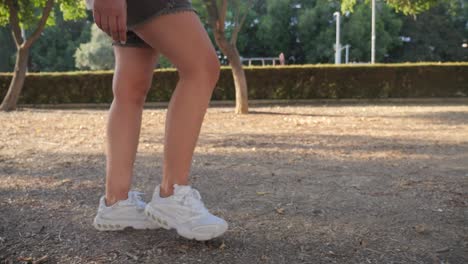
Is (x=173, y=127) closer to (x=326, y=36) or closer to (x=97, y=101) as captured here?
(x=97, y=101)

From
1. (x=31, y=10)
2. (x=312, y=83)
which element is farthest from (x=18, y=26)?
(x=312, y=83)

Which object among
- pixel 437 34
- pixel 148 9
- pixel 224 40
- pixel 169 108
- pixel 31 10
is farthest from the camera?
pixel 437 34

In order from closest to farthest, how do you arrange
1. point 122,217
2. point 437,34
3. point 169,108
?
point 169,108, point 122,217, point 437,34

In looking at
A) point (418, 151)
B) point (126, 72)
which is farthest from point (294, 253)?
point (418, 151)

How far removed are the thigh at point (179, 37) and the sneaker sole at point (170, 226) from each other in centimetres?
55

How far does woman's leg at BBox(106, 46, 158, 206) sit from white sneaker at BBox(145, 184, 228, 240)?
0.70ft

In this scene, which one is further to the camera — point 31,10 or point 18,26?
point 31,10

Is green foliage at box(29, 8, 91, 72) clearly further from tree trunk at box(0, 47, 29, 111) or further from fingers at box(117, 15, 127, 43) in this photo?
fingers at box(117, 15, 127, 43)

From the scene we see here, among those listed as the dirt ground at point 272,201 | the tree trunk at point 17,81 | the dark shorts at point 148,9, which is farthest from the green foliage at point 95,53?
the dark shorts at point 148,9

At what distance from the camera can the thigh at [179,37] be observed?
180cm

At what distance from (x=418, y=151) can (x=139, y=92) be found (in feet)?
12.3

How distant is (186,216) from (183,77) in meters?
0.50

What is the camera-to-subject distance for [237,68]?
10.7 meters

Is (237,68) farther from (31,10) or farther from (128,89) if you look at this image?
(128,89)
